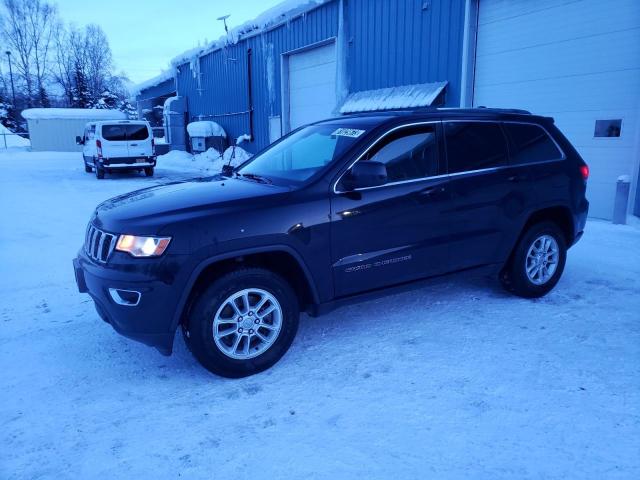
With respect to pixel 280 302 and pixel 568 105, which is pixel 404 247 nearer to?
pixel 280 302

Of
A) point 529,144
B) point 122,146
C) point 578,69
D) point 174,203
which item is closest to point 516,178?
point 529,144

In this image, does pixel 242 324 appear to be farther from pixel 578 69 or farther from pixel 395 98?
pixel 395 98

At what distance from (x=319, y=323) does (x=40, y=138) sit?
39.5 m

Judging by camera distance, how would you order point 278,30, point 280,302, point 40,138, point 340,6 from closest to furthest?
1. point 280,302
2. point 340,6
3. point 278,30
4. point 40,138

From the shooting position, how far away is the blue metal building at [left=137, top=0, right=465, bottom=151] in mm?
10641

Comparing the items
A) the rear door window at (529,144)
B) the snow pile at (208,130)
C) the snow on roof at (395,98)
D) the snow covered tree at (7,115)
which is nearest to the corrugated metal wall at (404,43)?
the snow on roof at (395,98)

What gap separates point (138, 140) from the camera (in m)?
16.6

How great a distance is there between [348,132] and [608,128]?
6410mm

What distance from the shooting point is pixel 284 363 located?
346cm

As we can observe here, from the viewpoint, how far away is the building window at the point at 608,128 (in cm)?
799

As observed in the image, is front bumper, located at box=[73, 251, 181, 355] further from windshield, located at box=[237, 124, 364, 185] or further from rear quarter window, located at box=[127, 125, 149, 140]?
rear quarter window, located at box=[127, 125, 149, 140]

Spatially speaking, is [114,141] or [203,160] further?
[203,160]

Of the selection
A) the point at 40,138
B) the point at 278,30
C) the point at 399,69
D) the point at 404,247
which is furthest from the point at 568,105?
the point at 40,138

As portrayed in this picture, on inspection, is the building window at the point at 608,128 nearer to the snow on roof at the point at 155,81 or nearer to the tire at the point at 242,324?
the tire at the point at 242,324
